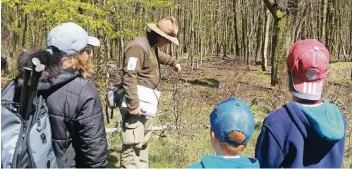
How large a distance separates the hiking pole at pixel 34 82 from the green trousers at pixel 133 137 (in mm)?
2067

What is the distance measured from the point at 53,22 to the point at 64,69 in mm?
6039

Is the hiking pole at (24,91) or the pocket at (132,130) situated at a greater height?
the hiking pole at (24,91)

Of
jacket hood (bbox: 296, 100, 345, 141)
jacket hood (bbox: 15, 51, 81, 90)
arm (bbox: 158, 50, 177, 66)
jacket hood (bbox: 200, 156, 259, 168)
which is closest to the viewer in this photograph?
jacket hood (bbox: 200, 156, 259, 168)

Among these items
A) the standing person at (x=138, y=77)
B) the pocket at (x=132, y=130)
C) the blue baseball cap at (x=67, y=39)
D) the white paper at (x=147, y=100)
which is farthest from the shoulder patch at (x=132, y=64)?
the blue baseball cap at (x=67, y=39)

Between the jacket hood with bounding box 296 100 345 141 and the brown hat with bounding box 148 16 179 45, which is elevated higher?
the brown hat with bounding box 148 16 179 45

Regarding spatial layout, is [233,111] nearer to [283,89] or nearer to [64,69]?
[64,69]

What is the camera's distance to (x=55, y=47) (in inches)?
120

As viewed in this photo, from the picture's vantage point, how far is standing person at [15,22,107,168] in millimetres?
2889

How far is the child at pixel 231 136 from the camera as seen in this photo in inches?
89.9

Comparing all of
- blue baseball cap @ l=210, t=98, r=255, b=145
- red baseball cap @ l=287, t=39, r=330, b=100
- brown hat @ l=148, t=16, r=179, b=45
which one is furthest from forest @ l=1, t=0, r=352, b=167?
red baseball cap @ l=287, t=39, r=330, b=100

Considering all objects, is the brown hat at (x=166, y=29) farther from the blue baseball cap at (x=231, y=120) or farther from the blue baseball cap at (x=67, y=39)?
the blue baseball cap at (x=231, y=120)

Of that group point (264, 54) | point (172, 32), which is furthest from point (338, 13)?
point (172, 32)

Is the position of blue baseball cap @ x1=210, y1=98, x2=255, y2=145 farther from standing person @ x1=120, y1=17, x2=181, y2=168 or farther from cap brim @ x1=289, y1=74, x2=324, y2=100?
standing person @ x1=120, y1=17, x2=181, y2=168

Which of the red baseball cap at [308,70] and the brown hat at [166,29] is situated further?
the brown hat at [166,29]
